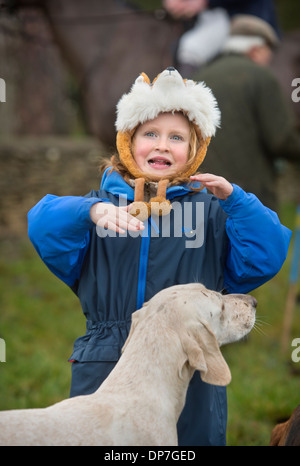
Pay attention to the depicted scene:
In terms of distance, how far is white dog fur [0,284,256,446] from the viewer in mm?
1957

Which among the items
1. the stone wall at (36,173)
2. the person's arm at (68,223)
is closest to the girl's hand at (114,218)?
the person's arm at (68,223)

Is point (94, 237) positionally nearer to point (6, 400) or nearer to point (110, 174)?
point (110, 174)

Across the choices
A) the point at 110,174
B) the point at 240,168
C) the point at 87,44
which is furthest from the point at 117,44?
the point at 110,174

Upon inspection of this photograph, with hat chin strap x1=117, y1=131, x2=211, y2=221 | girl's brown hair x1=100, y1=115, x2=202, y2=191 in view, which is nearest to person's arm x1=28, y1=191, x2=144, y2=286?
hat chin strap x1=117, y1=131, x2=211, y2=221

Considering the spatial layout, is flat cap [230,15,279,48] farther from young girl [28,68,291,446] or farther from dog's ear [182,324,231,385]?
dog's ear [182,324,231,385]

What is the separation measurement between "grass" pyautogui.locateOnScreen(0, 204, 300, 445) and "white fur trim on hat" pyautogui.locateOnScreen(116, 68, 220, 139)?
6.71 feet

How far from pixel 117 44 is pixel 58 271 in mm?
5930

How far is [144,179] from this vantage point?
2445 millimetres

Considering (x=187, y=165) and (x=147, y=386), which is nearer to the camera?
(x=147, y=386)

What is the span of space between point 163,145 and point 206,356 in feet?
3.03
